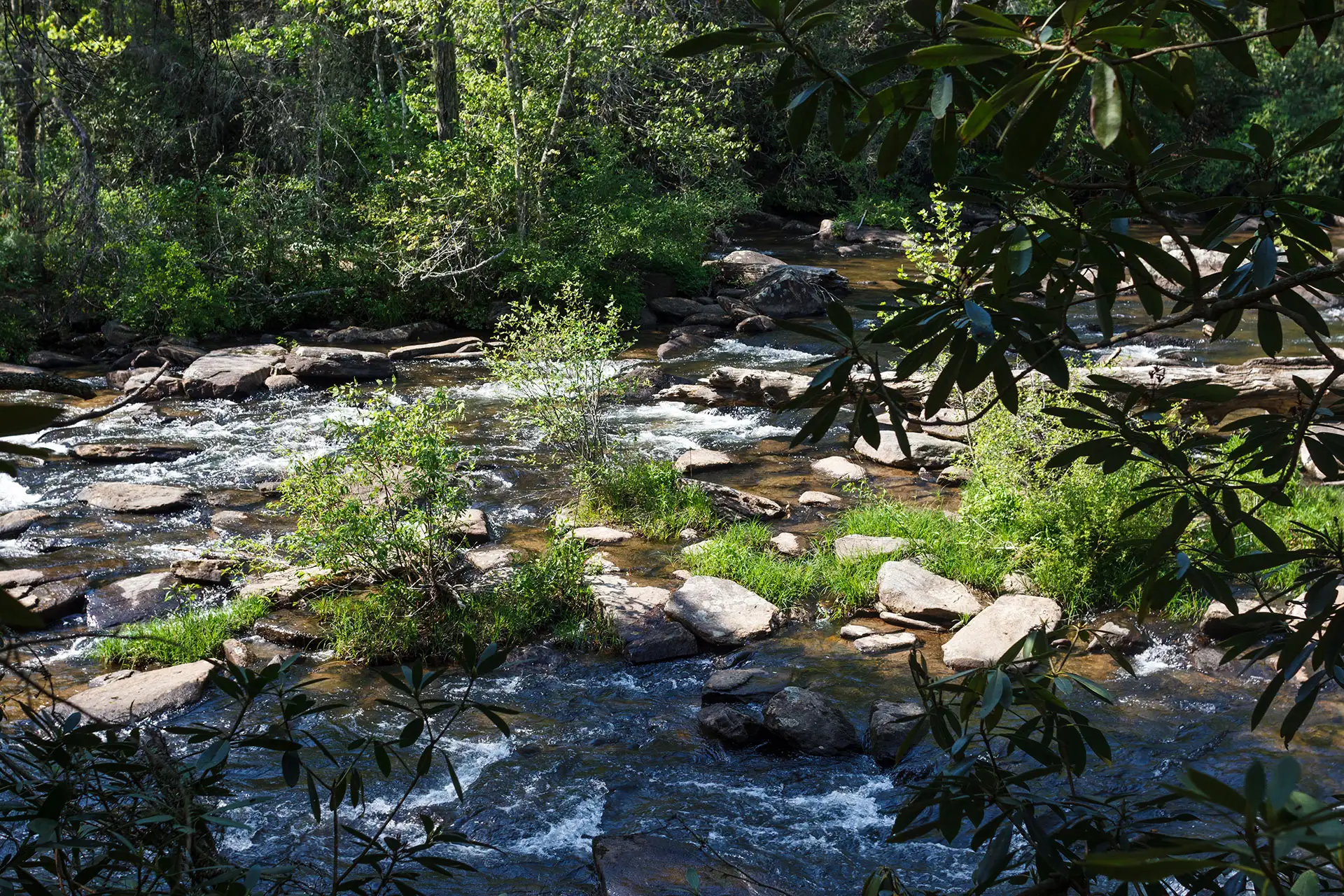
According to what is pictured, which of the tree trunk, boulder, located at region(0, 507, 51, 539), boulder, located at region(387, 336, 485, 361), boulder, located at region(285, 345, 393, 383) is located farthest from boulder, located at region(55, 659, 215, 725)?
the tree trunk

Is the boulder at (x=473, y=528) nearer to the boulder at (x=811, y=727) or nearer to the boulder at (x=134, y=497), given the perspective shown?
the boulder at (x=134, y=497)

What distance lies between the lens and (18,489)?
9.38 metres

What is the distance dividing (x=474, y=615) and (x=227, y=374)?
7.97 meters

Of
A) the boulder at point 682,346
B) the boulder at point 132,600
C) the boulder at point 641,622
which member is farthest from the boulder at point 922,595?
the boulder at point 682,346

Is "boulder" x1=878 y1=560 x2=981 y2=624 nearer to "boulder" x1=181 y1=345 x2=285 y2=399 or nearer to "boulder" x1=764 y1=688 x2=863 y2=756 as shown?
"boulder" x1=764 y1=688 x2=863 y2=756

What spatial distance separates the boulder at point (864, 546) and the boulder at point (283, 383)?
835 cm

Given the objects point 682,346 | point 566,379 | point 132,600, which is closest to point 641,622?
point 566,379

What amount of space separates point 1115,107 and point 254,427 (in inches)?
454

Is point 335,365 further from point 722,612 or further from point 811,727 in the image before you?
point 811,727

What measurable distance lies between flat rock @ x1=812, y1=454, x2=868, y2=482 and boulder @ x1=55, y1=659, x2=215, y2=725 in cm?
553

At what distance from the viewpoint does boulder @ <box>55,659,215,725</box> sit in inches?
215

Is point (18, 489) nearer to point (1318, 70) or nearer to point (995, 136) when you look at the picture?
point (995, 136)

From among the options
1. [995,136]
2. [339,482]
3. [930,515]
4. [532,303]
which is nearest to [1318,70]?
[532,303]

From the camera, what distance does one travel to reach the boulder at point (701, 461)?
9711mm
